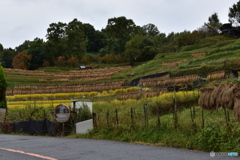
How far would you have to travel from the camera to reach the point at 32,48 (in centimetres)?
10775

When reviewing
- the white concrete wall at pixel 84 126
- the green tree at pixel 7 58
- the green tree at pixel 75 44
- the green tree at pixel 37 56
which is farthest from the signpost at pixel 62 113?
the green tree at pixel 7 58

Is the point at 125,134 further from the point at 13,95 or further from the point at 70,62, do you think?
the point at 70,62

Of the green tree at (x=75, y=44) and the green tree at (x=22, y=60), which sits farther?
the green tree at (x=75, y=44)

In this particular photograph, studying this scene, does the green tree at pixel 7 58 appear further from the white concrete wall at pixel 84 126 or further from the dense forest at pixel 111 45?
the white concrete wall at pixel 84 126

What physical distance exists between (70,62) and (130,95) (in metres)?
74.0

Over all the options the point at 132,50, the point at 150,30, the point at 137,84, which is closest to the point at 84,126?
the point at 137,84

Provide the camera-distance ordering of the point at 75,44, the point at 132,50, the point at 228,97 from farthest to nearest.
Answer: the point at 75,44 < the point at 132,50 < the point at 228,97

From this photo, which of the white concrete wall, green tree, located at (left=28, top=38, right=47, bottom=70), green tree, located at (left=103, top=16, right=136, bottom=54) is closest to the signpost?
the white concrete wall

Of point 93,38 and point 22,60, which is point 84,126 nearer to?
point 22,60

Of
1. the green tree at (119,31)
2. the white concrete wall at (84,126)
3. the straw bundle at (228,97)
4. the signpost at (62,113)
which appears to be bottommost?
the white concrete wall at (84,126)

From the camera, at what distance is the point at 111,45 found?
117 meters

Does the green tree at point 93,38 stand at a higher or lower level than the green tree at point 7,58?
higher

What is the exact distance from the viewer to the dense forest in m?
96.0

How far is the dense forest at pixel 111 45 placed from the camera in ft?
315
